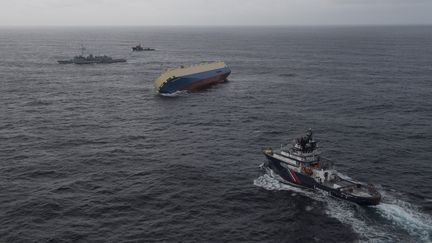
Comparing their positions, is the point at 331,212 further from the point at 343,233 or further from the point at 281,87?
the point at 281,87

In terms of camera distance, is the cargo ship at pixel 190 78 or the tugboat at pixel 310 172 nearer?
the tugboat at pixel 310 172

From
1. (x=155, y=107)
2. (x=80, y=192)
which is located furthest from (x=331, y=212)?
(x=155, y=107)

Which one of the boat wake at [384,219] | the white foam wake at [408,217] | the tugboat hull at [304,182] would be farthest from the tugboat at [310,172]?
the white foam wake at [408,217]

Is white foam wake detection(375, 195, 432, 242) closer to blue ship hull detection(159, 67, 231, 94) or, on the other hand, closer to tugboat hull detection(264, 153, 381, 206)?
tugboat hull detection(264, 153, 381, 206)

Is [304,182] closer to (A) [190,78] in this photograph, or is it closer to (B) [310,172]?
(B) [310,172]

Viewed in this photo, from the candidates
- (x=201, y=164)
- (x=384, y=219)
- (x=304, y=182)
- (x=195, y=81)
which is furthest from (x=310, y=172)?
(x=195, y=81)

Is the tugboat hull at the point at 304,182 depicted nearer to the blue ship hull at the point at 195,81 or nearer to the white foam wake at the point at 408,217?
the white foam wake at the point at 408,217
